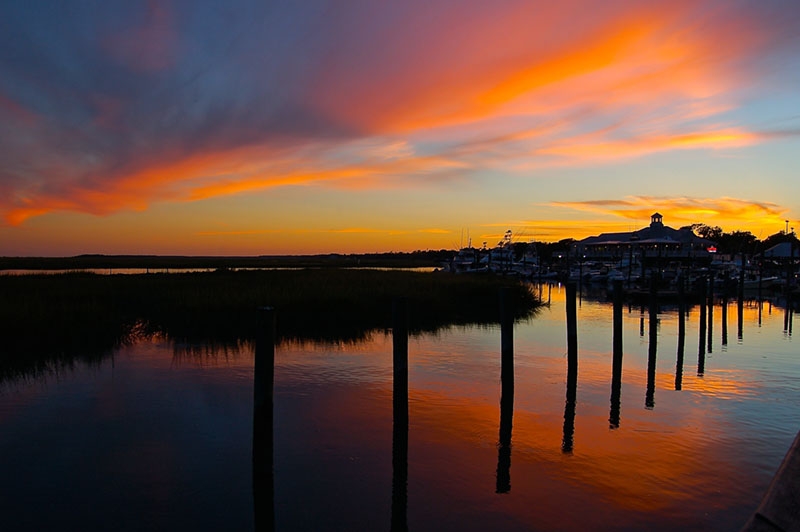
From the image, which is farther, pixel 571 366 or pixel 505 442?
pixel 571 366

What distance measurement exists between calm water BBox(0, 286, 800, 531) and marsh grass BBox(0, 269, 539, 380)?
2717 mm

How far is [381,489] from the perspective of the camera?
9.56 metres

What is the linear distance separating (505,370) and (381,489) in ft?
18.2

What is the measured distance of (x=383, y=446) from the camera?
1151cm

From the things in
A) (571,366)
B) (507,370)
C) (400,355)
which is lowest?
(571,366)

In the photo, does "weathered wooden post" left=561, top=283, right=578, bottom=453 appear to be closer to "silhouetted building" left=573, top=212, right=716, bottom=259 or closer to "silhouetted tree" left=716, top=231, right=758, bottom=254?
"silhouetted building" left=573, top=212, right=716, bottom=259

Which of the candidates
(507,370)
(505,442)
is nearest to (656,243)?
(507,370)

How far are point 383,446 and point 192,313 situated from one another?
60.2 ft

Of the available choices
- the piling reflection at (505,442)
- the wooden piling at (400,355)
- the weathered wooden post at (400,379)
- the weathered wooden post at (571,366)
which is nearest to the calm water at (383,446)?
the piling reflection at (505,442)

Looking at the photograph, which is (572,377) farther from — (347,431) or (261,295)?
(261,295)

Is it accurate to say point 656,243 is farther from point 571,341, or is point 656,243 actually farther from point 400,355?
point 400,355

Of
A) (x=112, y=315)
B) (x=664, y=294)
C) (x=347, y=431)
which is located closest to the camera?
(x=347, y=431)

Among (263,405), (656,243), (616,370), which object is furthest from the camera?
(656,243)

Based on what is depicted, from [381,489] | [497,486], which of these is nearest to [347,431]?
[381,489]
